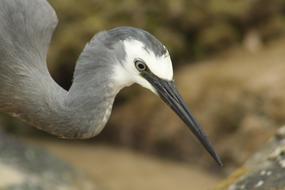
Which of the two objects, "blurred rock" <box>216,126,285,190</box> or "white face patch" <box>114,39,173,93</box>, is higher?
"white face patch" <box>114,39,173,93</box>

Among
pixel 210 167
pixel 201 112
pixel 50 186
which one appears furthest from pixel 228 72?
pixel 50 186

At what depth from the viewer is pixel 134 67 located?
11.6ft

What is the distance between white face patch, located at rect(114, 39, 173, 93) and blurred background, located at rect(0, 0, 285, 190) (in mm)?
3546

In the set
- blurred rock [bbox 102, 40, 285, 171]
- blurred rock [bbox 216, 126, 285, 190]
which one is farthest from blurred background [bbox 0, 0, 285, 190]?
blurred rock [bbox 216, 126, 285, 190]

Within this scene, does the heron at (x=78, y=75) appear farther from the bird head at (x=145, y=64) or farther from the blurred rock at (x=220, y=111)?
the blurred rock at (x=220, y=111)

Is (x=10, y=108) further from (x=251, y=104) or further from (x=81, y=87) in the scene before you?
(x=251, y=104)

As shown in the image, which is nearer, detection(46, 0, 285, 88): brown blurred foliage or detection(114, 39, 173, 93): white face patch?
detection(114, 39, 173, 93): white face patch

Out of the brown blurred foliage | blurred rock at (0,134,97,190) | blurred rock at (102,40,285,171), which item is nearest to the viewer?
blurred rock at (0,134,97,190)

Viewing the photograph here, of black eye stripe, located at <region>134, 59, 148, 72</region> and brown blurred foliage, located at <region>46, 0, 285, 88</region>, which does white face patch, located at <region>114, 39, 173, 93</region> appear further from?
brown blurred foliage, located at <region>46, 0, 285, 88</region>

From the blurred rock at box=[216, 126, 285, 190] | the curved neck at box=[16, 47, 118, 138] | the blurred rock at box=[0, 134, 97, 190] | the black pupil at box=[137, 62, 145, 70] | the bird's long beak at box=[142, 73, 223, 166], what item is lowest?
the blurred rock at box=[216, 126, 285, 190]

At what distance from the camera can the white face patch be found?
346cm

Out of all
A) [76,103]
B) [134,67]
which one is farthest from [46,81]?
[134,67]

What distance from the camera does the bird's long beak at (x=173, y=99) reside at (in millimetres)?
3547

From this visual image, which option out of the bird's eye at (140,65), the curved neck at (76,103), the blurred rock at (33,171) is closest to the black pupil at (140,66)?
the bird's eye at (140,65)
